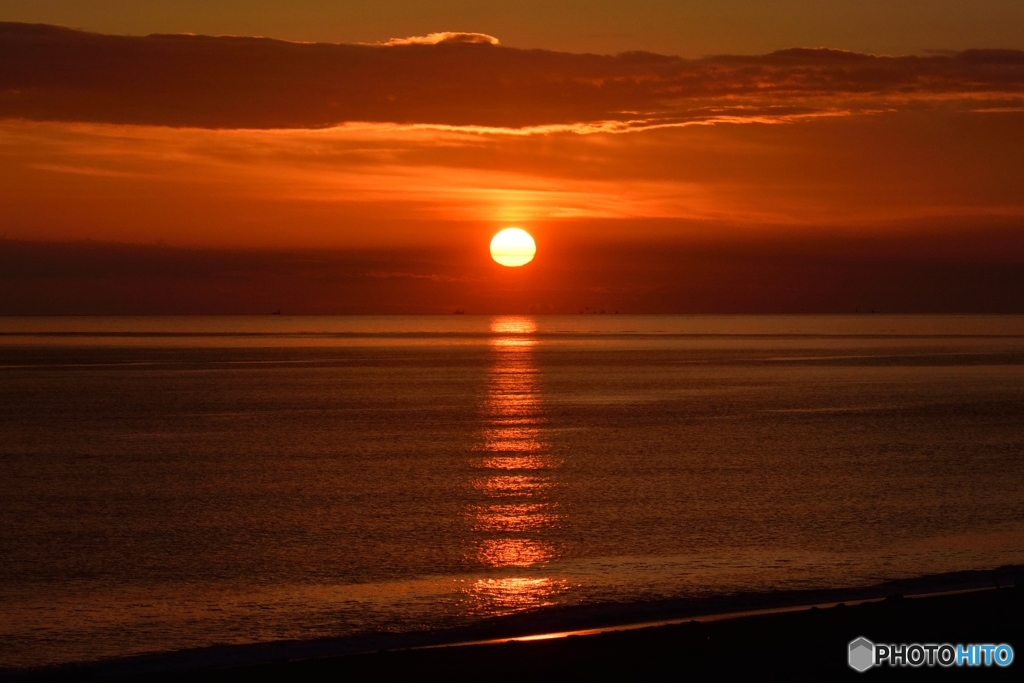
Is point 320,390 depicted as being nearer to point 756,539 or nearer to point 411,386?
point 411,386

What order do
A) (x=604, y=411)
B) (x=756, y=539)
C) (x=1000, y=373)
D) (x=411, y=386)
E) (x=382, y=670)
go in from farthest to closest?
1. (x=1000, y=373)
2. (x=411, y=386)
3. (x=604, y=411)
4. (x=756, y=539)
5. (x=382, y=670)

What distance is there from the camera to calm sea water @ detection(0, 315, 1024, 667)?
61.5ft

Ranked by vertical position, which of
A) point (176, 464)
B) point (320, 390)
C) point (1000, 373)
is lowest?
point (176, 464)

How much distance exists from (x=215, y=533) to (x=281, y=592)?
6.30m

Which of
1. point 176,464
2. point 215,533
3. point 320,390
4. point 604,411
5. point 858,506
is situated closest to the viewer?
point 215,533

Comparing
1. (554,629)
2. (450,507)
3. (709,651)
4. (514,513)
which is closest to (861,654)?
(709,651)

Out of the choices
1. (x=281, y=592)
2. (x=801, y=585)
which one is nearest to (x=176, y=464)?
(x=281, y=592)

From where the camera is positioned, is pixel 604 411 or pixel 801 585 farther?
pixel 604 411

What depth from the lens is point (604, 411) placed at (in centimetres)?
5956
